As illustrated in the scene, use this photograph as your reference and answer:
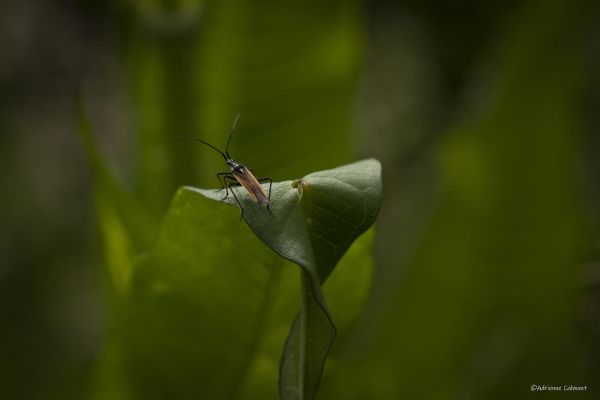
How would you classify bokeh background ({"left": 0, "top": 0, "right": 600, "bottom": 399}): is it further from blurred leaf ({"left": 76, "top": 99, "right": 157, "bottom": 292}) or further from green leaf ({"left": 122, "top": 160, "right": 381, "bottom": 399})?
green leaf ({"left": 122, "top": 160, "right": 381, "bottom": 399})

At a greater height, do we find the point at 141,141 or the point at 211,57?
the point at 211,57

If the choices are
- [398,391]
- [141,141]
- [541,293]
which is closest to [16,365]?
[141,141]

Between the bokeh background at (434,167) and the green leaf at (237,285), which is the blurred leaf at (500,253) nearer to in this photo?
the bokeh background at (434,167)

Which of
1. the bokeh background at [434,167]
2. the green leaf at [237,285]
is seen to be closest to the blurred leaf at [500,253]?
the bokeh background at [434,167]

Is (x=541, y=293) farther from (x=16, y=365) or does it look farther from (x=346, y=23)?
(x=16, y=365)

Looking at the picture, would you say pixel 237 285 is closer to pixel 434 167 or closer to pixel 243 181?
pixel 243 181

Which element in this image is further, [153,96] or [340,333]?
[153,96]
